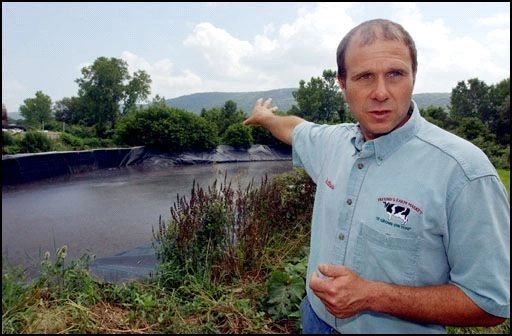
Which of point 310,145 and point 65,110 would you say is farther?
point 65,110

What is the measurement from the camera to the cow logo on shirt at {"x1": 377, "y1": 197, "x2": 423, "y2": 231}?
1194 millimetres

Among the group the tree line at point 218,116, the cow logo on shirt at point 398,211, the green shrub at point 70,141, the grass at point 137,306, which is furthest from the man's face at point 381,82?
the green shrub at point 70,141

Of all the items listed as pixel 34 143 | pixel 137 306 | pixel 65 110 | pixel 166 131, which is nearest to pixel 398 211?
pixel 137 306

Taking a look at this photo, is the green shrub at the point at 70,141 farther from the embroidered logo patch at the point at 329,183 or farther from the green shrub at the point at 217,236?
the embroidered logo patch at the point at 329,183

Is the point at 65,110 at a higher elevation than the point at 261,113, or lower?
higher

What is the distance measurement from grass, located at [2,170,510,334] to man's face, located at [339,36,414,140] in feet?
6.65

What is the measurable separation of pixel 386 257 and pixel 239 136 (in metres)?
22.3

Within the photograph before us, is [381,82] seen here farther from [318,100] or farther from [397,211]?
[318,100]

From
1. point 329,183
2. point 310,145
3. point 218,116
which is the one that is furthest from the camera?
point 218,116

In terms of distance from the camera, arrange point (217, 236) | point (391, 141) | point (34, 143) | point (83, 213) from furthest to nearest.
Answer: point (34, 143)
point (83, 213)
point (217, 236)
point (391, 141)

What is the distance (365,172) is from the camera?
1373 millimetres

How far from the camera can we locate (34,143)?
16.7 meters

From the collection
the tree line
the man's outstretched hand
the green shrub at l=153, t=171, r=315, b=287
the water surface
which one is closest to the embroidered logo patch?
the man's outstretched hand

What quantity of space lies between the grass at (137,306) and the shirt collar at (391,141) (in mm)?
1933
